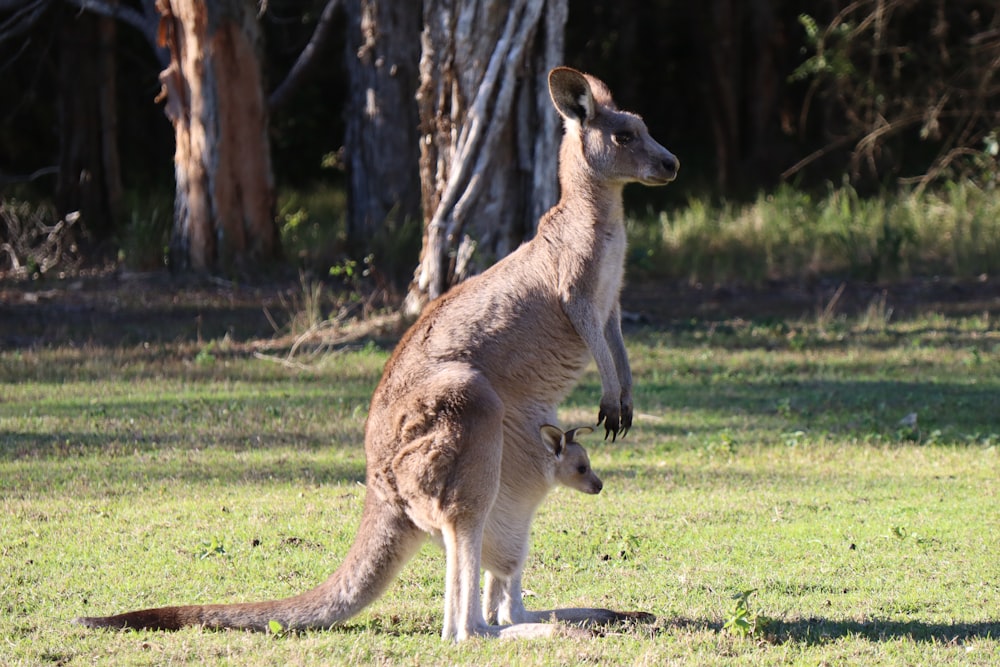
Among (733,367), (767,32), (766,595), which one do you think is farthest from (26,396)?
(767,32)

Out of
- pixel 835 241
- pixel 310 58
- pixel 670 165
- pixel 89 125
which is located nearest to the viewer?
pixel 670 165

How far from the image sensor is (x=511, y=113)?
38.0 ft

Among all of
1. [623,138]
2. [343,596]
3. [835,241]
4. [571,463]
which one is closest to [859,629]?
[571,463]

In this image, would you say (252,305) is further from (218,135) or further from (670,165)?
(670,165)

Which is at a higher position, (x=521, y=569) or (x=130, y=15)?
(x=130, y=15)

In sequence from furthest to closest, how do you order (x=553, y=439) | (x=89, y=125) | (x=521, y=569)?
(x=89, y=125)
(x=553, y=439)
(x=521, y=569)

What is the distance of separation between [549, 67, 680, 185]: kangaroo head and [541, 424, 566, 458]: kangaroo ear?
1.14 m

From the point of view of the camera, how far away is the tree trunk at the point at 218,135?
43.9 feet

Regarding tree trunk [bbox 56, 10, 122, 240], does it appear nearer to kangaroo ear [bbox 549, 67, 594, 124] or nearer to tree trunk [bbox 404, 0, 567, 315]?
tree trunk [bbox 404, 0, 567, 315]

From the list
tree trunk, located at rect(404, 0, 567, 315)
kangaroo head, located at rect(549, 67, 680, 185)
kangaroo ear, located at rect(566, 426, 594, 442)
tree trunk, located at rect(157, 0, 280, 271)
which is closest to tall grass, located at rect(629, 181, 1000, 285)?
tree trunk, located at rect(404, 0, 567, 315)

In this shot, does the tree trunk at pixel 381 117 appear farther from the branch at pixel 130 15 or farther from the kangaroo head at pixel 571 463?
the kangaroo head at pixel 571 463

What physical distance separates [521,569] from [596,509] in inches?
84.0

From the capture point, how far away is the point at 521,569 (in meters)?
4.85

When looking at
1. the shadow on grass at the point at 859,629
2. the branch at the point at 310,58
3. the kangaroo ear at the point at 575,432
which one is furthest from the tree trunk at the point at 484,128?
the shadow on grass at the point at 859,629
